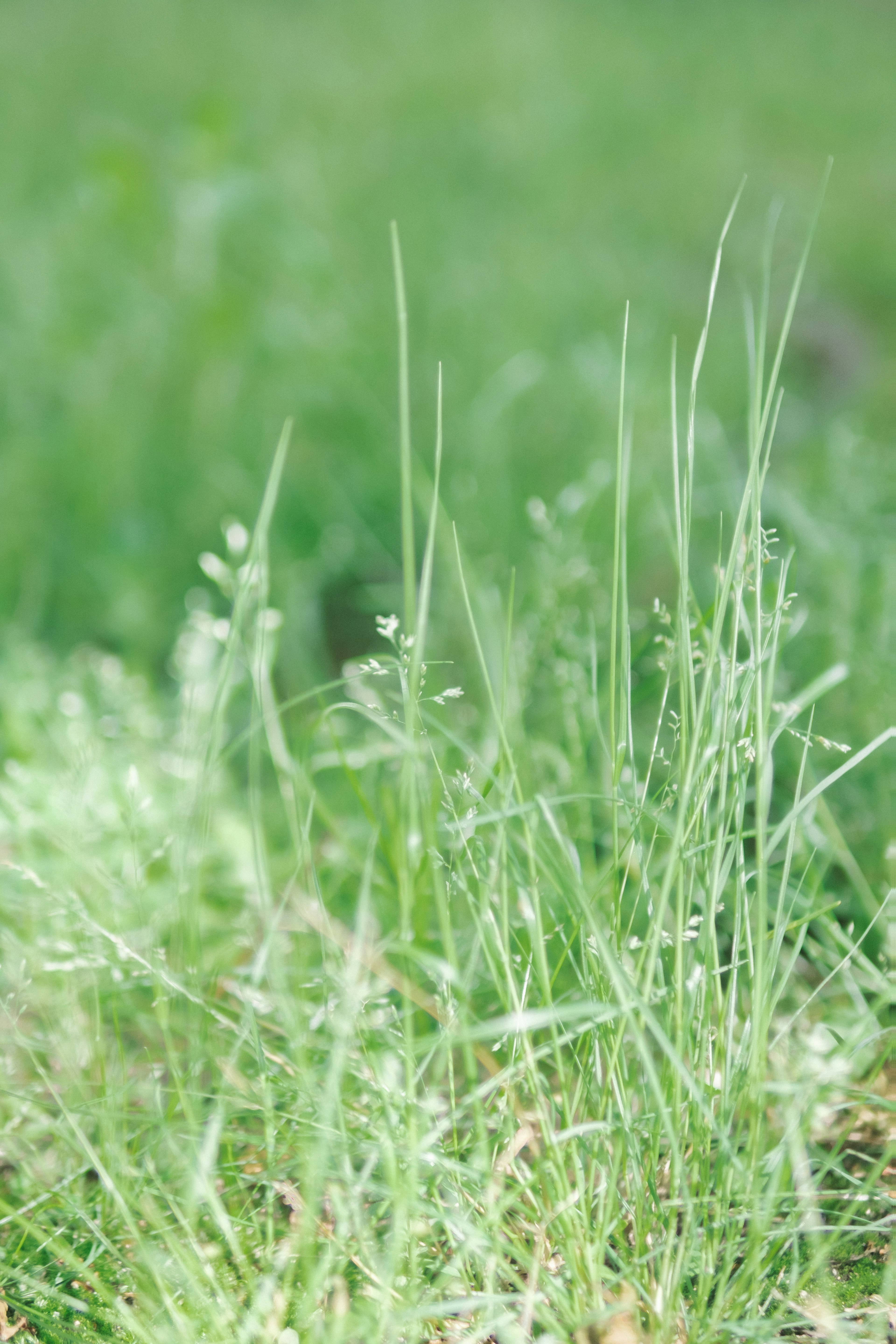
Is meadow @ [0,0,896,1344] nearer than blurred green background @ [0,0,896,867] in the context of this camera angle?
Yes

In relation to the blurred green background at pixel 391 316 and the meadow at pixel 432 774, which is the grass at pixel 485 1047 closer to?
the meadow at pixel 432 774

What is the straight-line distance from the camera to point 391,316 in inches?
107

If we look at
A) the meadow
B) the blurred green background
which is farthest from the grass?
the blurred green background

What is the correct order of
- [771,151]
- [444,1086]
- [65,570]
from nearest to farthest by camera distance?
1. [444,1086]
2. [65,570]
3. [771,151]

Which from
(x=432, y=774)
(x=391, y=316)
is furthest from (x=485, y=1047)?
(x=391, y=316)

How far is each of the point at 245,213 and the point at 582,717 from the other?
5.90 feet

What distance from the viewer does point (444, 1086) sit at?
0.98m

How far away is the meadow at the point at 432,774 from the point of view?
785 millimetres

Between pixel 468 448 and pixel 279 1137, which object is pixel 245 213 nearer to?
pixel 468 448

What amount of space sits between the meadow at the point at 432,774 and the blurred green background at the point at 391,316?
18 mm

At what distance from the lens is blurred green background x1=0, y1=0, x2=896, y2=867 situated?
201cm

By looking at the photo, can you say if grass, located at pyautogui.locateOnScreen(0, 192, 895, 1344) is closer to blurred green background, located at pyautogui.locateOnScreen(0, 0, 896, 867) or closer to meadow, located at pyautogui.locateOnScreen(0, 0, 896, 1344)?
meadow, located at pyautogui.locateOnScreen(0, 0, 896, 1344)

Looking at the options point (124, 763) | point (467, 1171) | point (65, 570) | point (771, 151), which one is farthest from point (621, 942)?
point (771, 151)

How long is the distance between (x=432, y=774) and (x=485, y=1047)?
0.41 metres
